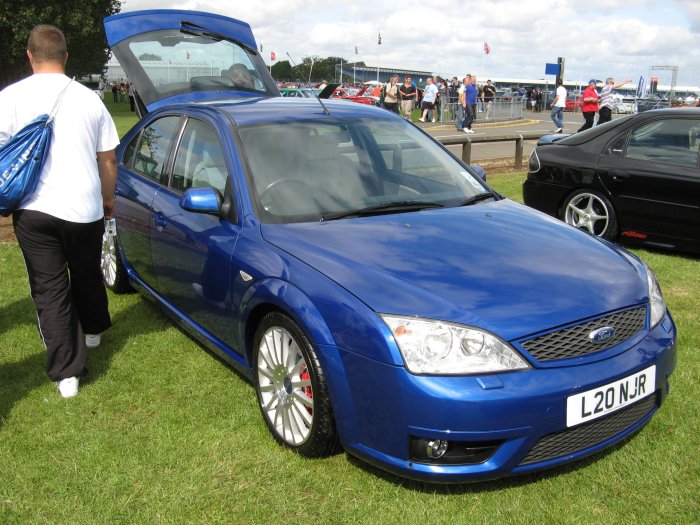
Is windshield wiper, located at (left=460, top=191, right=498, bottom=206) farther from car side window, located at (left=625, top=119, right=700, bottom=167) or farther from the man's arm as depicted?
car side window, located at (left=625, top=119, right=700, bottom=167)

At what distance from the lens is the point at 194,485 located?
314cm

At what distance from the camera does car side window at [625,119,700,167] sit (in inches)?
268

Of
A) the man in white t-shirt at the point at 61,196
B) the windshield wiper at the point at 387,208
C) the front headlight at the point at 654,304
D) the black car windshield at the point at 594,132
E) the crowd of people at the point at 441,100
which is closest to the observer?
the front headlight at the point at 654,304

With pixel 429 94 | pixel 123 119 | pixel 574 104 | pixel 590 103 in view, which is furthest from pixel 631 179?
pixel 574 104

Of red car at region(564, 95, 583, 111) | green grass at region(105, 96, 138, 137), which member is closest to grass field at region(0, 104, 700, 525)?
green grass at region(105, 96, 138, 137)

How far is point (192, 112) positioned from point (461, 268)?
232 centimetres

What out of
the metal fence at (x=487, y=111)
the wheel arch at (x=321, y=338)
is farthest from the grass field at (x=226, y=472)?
the metal fence at (x=487, y=111)

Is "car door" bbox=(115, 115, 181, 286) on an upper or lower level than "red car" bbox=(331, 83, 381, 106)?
upper

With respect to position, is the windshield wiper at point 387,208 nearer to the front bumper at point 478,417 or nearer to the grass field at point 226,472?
the front bumper at point 478,417

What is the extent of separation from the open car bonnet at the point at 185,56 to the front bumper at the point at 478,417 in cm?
403

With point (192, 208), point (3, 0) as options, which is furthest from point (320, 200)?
point (3, 0)

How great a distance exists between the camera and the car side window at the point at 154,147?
4.76 metres

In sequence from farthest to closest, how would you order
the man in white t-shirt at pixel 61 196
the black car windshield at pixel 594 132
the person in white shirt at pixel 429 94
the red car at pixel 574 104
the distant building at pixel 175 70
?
the red car at pixel 574 104, the person in white shirt at pixel 429 94, the black car windshield at pixel 594 132, the distant building at pixel 175 70, the man in white t-shirt at pixel 61 196

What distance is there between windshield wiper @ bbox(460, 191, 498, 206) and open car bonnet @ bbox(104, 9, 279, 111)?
2865 mm
